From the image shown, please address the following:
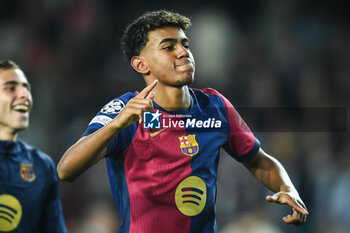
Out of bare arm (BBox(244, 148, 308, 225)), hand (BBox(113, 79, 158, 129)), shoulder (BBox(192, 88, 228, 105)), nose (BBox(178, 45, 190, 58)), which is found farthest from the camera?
shoulder (BBox(192, 88, 228, 105))

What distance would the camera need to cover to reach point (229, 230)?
229 inches

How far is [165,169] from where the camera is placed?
10.7 feet

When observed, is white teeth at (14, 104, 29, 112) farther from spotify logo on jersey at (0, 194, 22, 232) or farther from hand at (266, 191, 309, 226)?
hand at (266, 191, 309, 226)

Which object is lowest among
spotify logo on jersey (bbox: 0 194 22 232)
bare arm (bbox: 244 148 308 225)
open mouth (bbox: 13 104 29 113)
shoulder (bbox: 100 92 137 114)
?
spotify logo on jersey (bbox: 0 194 22 232)

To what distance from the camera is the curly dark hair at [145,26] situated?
11.7ft

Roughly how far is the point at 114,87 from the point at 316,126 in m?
3.12

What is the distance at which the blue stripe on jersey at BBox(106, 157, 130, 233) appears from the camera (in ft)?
10.7

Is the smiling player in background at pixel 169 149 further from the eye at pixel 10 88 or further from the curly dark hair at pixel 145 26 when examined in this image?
the eye at pixel 10 88

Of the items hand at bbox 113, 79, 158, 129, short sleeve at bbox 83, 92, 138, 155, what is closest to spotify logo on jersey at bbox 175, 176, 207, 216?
short sleeve at bbox 83, 92, 138, 155

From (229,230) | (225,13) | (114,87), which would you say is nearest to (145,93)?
(229,230)

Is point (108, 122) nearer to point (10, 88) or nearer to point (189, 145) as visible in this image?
point (189, 145)

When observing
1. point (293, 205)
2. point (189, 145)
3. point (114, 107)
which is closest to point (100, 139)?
point (114, 107)

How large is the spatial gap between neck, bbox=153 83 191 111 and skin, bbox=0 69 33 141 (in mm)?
840

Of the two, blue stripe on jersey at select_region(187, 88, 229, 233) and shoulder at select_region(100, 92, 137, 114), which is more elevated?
shoulder at select_region(100, 92, 137, 114)
